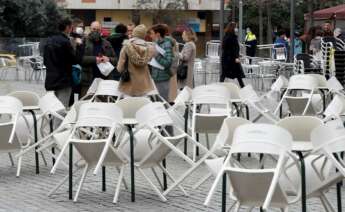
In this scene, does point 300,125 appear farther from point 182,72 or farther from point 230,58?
point 230,58

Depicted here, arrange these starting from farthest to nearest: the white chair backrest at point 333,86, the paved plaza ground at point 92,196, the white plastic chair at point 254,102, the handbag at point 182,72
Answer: the handbag at point 182,72, the white chair backrest at point 333,86, the white plastic chair at point 254,102, the paved plaza ground at point 92,196

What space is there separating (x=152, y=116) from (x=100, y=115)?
514 millimetres

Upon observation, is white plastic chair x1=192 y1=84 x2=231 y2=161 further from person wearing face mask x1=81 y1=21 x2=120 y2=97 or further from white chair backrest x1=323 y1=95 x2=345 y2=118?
person wearing face mask x1=81 y1=21 x2=120 y2=97

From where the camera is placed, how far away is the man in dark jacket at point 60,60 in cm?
A: 1338

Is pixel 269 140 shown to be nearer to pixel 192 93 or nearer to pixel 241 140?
pixel 241 140

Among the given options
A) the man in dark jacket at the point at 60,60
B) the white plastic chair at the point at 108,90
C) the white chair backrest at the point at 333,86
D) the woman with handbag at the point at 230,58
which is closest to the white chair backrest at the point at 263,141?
the white plastic chair at the point at 108,90

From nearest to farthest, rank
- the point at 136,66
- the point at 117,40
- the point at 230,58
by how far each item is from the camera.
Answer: the point at 136,66 < the point at 117,40 < the point at 230,58

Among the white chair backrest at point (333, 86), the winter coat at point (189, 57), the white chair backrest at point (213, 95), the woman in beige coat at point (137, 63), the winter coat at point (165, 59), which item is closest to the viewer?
the white chair backrest at point (213, 95)

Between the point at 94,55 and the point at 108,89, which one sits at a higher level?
the point at 94,55

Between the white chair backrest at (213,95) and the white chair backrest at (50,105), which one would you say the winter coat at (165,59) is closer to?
the white chair backrest at (213,95)

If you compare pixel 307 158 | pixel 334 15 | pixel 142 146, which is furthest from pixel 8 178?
pixel 334 15

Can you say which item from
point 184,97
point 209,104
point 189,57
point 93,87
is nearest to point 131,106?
point 209,104

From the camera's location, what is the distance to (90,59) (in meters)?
14.4

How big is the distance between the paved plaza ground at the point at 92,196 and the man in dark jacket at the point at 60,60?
2216 millimetres
